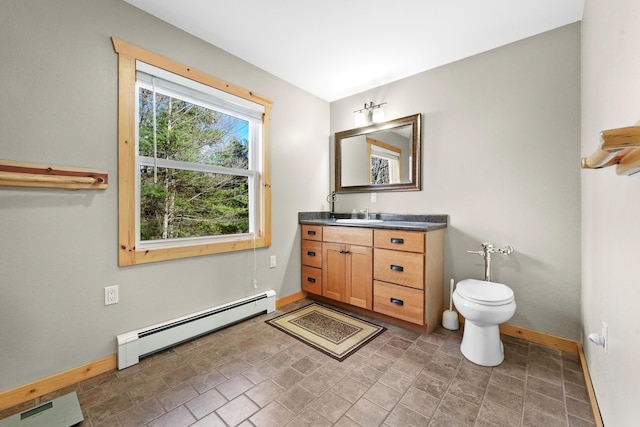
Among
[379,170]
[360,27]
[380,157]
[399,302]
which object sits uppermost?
[360,27]

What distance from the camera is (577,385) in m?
1.57

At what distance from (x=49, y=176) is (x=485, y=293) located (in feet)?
9.00

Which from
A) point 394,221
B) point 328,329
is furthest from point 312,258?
point 394,221

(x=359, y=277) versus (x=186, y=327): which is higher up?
(x=359, y=277)

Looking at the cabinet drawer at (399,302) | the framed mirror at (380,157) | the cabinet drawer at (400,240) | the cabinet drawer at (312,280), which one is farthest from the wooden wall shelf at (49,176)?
the framed mirror at (380,157)

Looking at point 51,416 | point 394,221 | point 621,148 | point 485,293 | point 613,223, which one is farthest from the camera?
point 394,221

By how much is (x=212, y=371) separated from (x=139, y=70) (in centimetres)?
207

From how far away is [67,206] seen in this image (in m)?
1.58

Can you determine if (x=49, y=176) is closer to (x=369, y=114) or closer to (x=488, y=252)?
(x=369, y=114)

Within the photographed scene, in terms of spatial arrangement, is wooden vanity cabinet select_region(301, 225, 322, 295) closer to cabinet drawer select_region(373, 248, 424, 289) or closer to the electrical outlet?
cabinet drawer select_region(373, 248, 424, 289)

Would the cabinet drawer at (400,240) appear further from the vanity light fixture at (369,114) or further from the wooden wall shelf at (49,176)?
the wooden wall shelf at (49,176)

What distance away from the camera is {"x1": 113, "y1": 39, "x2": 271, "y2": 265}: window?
181cm

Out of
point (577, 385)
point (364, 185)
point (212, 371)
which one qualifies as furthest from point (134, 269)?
point (577, 385)

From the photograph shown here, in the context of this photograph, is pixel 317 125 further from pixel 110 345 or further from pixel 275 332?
pixel 110 345
